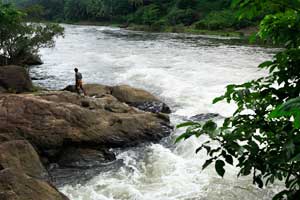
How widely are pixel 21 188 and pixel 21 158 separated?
9.08ft

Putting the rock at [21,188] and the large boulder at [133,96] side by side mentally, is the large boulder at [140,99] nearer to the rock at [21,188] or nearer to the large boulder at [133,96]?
the large boulder at [133,96]

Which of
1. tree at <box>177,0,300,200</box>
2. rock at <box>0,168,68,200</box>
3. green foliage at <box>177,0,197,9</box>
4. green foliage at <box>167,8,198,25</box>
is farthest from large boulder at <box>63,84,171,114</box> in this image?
green foliage at <box>177,0,197,9</box>

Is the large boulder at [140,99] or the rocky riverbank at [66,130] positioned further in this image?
the large boulder at [140,99]

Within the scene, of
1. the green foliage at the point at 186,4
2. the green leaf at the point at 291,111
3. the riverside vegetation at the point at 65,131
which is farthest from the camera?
the green foliage at the point at 186,4

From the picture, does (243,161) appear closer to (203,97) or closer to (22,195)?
(22,195)

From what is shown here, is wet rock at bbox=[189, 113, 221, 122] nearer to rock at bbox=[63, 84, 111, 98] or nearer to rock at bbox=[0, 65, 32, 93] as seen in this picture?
rock at bbox=[63, 84, 111, 98]

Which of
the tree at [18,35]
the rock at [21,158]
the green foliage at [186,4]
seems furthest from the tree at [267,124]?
the green foliage at [186,4]

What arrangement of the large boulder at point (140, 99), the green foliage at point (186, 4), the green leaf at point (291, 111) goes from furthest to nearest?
the green foliage at point (186, 4), the large boulder at point (140, 99), the green leaf at point (291, 111)

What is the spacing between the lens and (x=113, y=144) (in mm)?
12375

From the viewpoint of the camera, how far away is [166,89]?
21.5 meters

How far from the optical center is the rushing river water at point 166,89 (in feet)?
29.9

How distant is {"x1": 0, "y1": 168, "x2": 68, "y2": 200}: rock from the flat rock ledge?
7.26 ft

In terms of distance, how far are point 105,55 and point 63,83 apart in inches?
475

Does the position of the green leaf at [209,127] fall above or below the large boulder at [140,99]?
above
